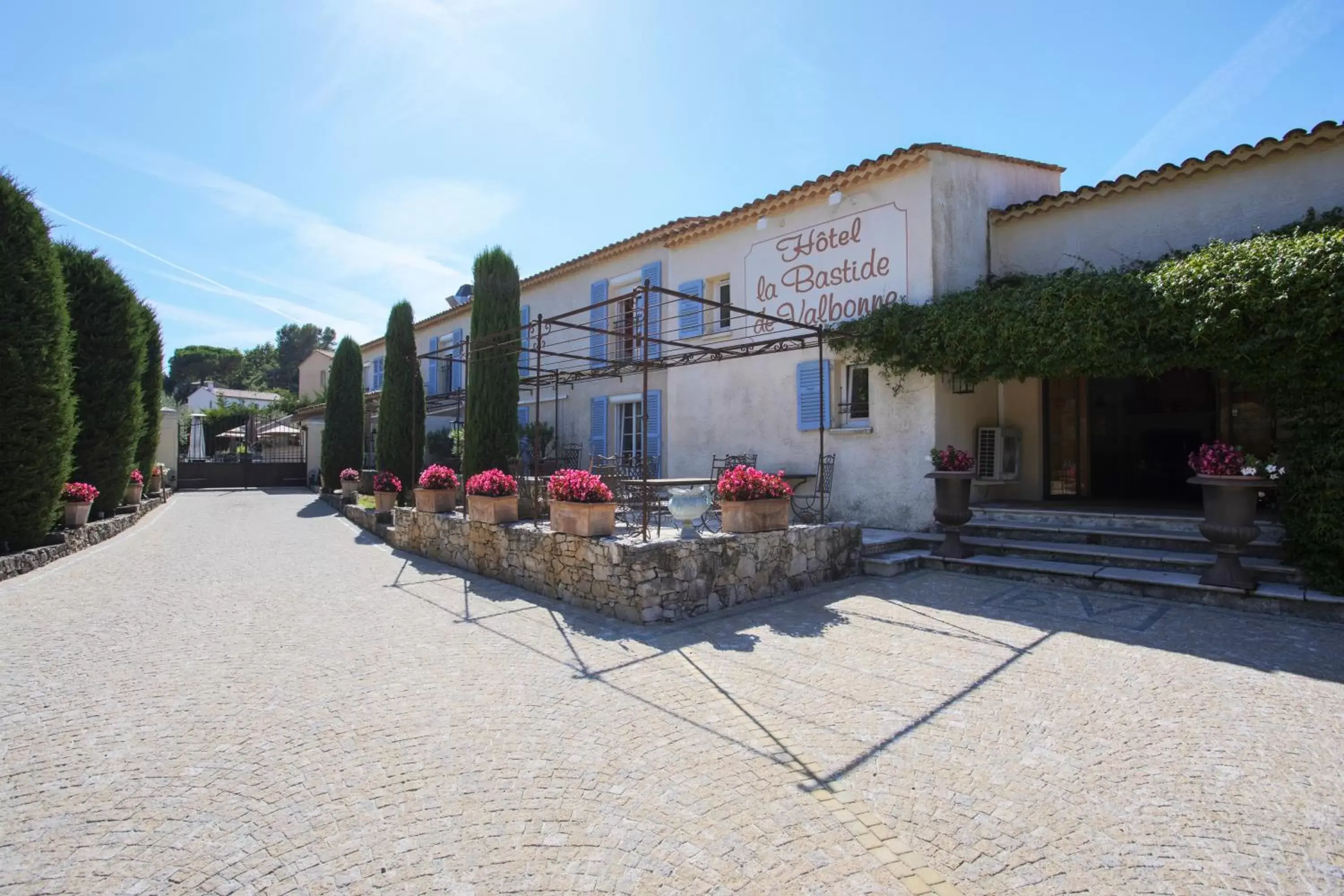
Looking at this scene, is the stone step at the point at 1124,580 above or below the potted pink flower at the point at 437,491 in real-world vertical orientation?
below

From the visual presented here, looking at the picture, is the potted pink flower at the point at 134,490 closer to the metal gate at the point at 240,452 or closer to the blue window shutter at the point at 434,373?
the blue window shutter at the point at 434,373

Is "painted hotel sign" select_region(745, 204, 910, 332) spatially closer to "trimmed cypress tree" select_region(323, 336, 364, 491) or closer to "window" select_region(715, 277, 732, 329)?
"window" select_region(715, 277, 732, 329)

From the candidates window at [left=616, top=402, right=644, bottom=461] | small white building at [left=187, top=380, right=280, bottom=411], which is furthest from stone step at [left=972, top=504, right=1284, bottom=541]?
small white building at [left=187, top=380, right=280, bottom=411]

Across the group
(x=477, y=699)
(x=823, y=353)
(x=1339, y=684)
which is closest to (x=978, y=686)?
(x=1339, y=684)

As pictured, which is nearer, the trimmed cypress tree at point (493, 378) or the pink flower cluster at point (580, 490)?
the pink flower cluster at point (580, 490)

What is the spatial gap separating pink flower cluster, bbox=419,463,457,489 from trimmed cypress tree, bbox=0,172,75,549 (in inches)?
165

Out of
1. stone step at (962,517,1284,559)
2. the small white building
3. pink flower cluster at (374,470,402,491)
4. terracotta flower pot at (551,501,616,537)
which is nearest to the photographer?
terracotta flower pot at (551,501,616,537)

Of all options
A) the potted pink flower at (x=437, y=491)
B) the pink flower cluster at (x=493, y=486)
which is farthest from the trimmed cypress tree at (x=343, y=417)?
the pink flower cluster at (x=493, y=486)

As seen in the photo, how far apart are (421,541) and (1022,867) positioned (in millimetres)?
8757

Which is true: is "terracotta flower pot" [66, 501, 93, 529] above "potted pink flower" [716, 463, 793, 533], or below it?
below

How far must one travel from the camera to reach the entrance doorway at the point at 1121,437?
31.6ft

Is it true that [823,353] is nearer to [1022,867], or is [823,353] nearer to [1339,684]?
[1339,684]

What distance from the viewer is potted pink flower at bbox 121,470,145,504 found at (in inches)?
530

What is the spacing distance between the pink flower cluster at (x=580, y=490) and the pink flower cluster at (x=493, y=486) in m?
1.47
